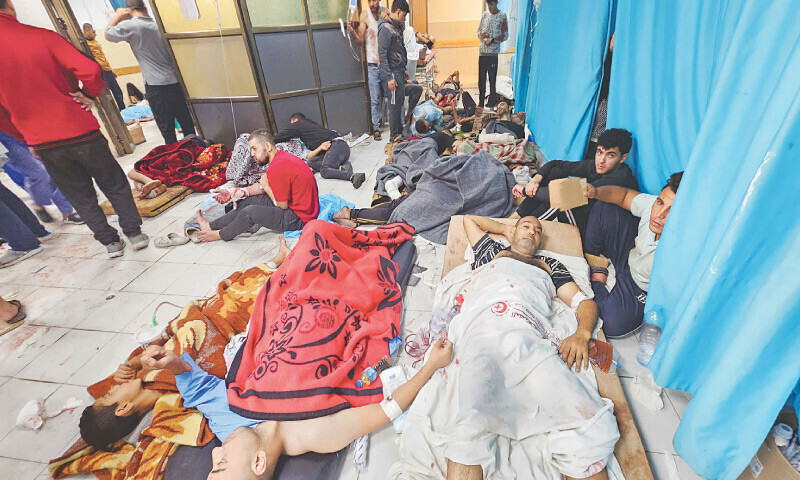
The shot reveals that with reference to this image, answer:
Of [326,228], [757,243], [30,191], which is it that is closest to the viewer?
[757,243]

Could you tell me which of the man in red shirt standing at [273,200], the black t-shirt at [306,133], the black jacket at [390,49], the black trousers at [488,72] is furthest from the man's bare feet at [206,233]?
the black trousers at [488,72]

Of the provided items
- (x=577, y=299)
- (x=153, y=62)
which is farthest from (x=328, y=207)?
(x=153, y=62)

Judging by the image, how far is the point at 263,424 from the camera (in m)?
1.30

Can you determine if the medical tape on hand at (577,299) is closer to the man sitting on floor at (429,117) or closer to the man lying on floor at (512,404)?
the man lying on floor at (512,404)

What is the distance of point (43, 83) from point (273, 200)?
5.11 feet

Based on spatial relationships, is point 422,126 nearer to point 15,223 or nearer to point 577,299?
point 577,299

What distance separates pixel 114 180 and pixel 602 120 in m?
3.88

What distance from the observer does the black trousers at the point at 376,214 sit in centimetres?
287

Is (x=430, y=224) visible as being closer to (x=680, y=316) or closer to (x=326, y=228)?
(x=326, y=228)

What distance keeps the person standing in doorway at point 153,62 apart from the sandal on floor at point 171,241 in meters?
2.03

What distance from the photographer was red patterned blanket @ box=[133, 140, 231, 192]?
379 cm

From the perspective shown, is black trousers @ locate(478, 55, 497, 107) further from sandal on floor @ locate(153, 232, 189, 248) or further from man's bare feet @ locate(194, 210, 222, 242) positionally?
sandal on floor @ locate(153, 232, 189, 248)

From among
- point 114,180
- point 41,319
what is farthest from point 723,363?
point 114,180

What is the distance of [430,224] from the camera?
265 cm
